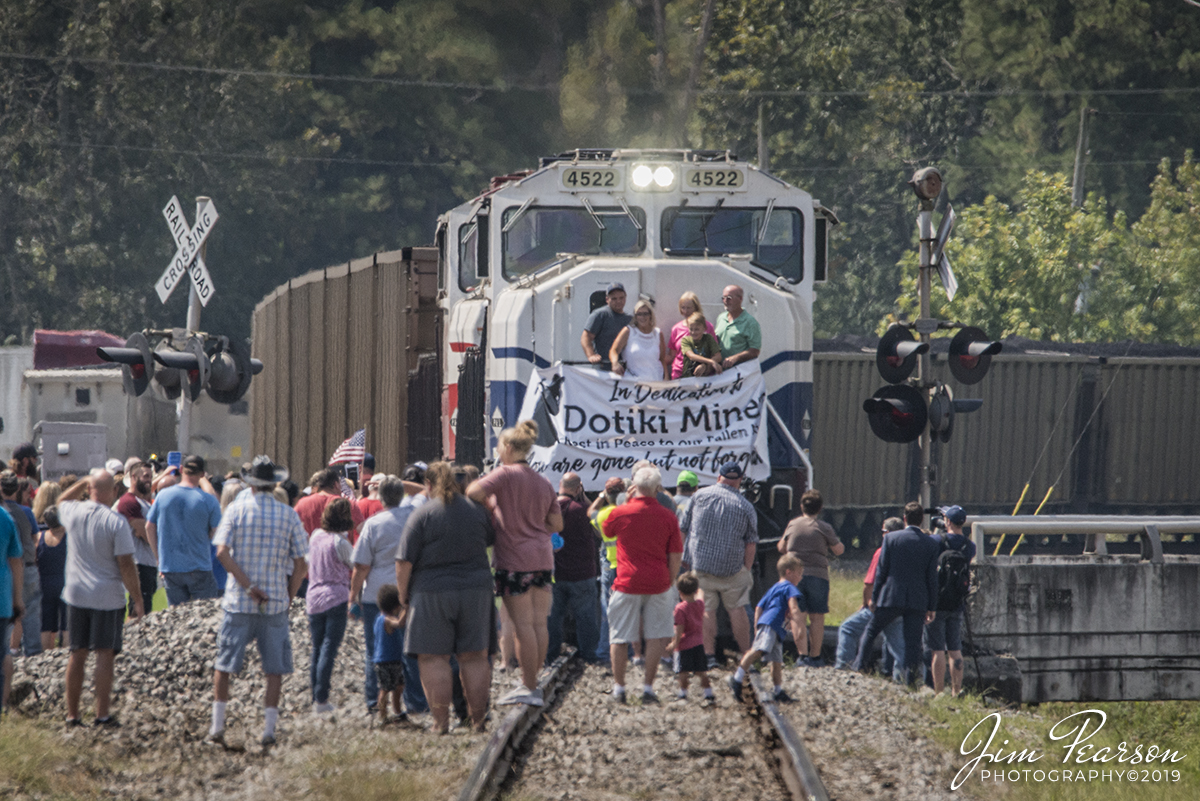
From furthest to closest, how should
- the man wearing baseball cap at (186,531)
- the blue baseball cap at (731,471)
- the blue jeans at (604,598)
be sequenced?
the man wearing baseball cap at (186,531)
the blue jeans at (604,598)
the blue baseball cap at (731,471)

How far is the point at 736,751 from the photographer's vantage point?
9.59m

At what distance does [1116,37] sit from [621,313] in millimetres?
41513

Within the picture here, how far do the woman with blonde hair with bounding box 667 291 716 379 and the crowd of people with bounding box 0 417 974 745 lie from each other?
2.2 inches

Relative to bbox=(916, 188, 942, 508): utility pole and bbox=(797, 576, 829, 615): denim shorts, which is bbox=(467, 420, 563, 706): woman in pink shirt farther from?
bbox=(916, 188, 942, 508): utility pole

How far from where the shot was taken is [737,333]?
1364 cm

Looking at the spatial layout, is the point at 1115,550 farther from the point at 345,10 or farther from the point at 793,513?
the point at 345,10

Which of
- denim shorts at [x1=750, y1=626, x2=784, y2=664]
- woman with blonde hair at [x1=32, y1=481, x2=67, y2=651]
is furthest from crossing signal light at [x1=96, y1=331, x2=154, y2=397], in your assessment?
denim shorts at [x1=750, y1=626, x2=784, y2=664]

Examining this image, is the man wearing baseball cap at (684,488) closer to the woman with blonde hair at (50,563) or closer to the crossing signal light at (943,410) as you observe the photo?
the crossing signal light at (943,410)

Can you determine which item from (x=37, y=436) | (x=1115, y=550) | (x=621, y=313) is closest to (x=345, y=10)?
(x=37, y=436)

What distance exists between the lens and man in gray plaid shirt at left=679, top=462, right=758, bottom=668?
40.2ft

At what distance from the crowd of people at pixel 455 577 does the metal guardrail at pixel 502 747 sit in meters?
0.24

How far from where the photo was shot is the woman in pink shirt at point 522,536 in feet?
34.0

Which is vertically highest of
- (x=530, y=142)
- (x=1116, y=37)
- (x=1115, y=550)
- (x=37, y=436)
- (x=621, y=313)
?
(x=1116, y=37)

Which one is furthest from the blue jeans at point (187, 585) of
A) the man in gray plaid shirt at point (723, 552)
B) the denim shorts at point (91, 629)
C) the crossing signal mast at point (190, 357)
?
the man in gray plaid shirt at point (723, 552)
